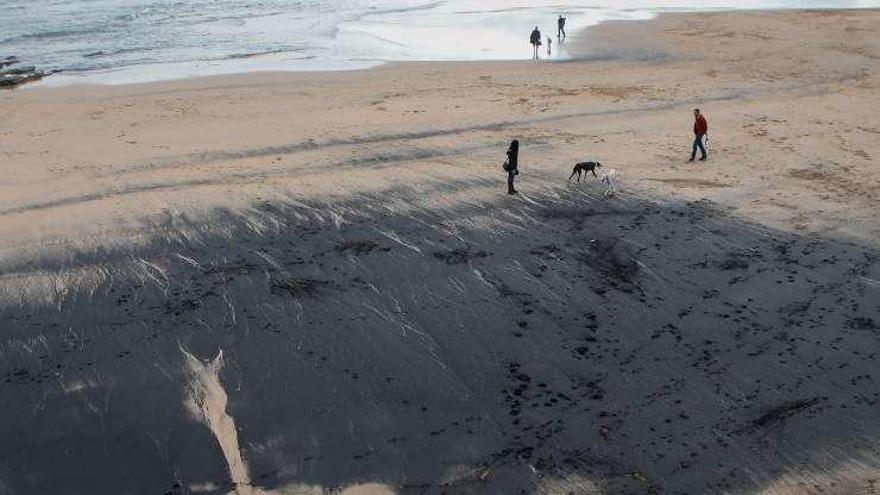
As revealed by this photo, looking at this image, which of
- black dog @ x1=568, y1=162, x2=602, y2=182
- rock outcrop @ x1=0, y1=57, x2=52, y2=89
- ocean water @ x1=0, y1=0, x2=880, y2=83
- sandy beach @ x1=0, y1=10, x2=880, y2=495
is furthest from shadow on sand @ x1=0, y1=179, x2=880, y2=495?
ocean water @ x1=0, y1=0, x2=880, y2=83

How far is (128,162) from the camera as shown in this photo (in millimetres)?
19547

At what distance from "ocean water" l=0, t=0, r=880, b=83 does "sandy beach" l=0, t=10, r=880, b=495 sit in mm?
12661

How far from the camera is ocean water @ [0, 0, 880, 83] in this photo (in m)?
35.0

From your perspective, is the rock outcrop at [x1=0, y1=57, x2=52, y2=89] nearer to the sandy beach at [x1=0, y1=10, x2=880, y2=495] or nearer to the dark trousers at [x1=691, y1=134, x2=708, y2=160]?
the sandy beach at [x1=0, y1=10, x2=880, y2=495]

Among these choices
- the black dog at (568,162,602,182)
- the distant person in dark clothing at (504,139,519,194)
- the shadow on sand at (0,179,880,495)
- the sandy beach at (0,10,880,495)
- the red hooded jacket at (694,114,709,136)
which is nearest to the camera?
the shadow on sand at (0,179,880,495)

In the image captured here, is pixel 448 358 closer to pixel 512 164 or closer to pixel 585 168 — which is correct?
pixel 512 164

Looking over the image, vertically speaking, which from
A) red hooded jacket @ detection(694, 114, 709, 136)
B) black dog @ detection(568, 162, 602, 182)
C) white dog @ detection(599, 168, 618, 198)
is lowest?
white dog @ detection(599, 168, 618, 198)

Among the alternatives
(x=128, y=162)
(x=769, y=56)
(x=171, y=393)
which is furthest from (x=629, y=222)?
(x=769, y=56)

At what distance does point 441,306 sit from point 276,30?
120 feet

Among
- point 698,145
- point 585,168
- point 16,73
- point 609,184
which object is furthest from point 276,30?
point 609,184

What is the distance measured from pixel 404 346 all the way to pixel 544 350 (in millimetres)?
2063

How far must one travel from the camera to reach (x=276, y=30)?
45.6 meters

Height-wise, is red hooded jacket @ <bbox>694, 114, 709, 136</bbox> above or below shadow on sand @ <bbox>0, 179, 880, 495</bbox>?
above

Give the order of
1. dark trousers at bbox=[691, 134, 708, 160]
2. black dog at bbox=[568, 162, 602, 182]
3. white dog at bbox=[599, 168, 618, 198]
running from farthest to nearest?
dark trousers at bbox=[691, 134, 708, 160]
black dog at bbox=[568, 162, 602, 182]
white dog at bbox=[599, 168, 618, 198]
